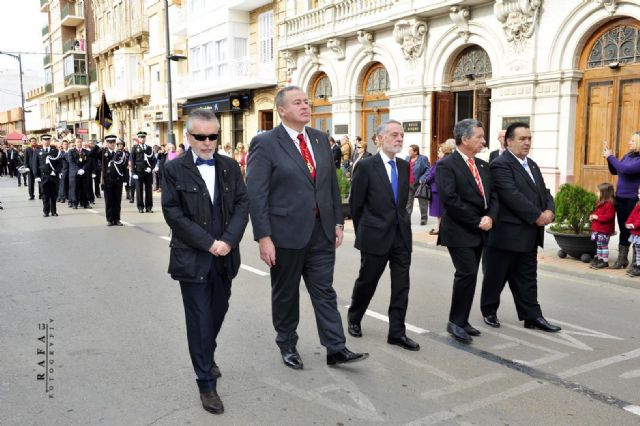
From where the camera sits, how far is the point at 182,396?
3951 millimetres

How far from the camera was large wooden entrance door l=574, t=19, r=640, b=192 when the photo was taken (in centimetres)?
1221

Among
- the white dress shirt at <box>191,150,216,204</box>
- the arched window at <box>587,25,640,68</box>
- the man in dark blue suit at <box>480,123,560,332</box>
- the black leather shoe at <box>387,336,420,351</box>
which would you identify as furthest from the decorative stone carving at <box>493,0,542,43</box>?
the white dress shirt at <box>191,150,216,204</box>

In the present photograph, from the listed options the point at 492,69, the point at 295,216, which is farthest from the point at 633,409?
the point at 492,69

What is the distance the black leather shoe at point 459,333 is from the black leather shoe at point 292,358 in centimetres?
144

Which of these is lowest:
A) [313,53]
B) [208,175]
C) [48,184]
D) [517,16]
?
[48,184]

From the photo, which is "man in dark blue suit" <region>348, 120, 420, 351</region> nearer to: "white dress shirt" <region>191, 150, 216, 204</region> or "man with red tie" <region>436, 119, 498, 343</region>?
"man with red tie" <region>436, 119, 498, 343</region>

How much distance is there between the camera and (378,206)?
16.2 feet

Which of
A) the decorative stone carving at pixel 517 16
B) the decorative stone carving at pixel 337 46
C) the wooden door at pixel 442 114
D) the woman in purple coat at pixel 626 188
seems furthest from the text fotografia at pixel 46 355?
the decorative stone carving at pixel 337 46

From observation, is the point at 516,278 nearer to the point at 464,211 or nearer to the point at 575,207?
the point at 464,211

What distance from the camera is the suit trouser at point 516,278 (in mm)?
5445

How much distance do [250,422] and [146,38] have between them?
38.3m

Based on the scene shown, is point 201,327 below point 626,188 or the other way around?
below

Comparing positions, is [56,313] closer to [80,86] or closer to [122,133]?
[122,133]

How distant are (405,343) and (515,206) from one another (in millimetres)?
1580
